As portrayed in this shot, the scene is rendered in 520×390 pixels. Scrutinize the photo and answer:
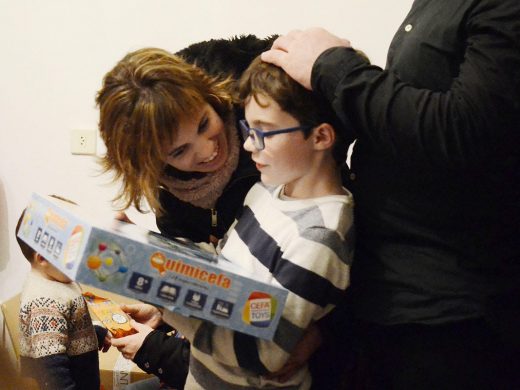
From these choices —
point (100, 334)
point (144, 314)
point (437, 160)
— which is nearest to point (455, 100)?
point (437, 160)

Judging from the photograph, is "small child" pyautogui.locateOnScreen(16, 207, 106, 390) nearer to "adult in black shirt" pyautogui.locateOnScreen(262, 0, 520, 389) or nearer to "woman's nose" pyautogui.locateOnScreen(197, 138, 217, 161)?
"woman's nose" pyautogui.locateOnScreen(197, 138, 217, 161)

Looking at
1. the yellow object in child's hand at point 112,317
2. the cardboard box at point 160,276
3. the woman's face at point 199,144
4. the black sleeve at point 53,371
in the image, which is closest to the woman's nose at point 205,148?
the woman's face at point 199,144

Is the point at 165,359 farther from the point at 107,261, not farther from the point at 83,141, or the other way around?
the point at 83,141

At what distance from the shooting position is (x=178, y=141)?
0.99 metres

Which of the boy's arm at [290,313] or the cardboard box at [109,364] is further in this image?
the cardboard box at [109,364]

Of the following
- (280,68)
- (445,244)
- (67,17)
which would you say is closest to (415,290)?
(445,244)

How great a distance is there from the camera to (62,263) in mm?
683

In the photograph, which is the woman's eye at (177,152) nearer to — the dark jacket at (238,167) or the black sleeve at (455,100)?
the dark jacket at (238,167)

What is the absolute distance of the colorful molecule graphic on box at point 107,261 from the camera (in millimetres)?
648

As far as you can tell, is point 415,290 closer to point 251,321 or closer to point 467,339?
point 467,339

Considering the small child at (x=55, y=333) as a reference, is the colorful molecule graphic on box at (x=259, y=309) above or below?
above

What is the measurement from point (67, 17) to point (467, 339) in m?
1.78

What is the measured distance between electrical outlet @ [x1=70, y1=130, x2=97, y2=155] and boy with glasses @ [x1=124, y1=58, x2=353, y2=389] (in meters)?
1.24

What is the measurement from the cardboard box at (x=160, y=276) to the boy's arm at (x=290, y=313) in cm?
6
